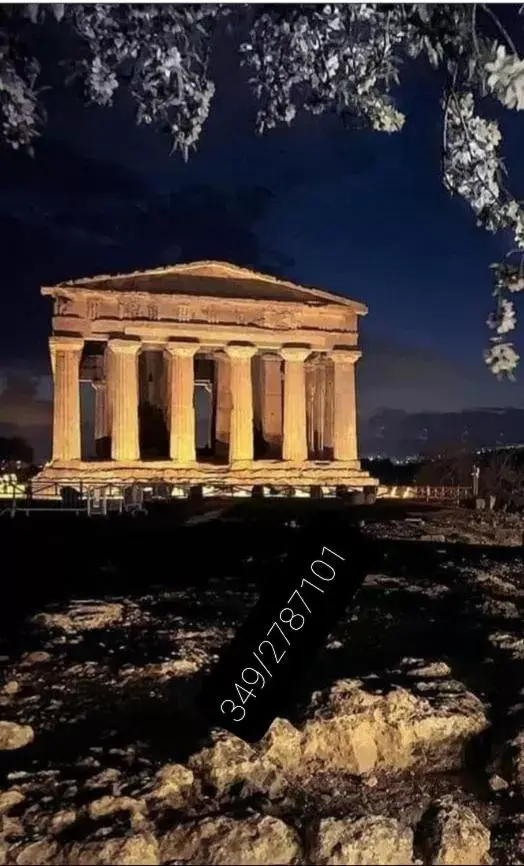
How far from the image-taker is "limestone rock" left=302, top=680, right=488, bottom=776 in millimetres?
4848

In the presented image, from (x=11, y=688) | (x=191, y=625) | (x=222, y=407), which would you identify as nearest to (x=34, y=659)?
(x=11, y=688)

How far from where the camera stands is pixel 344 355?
29828 millimetres

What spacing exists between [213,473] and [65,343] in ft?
21.6

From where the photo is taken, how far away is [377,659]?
5.98 m

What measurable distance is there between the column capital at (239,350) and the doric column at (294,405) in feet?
3.98

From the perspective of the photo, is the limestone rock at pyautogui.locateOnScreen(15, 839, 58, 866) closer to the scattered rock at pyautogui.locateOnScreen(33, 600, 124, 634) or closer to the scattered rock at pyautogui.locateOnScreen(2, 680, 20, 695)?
the scattered rock at pyautogui.locateOnScreen(2, 680, 20, 695)

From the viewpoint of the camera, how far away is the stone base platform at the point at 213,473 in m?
25.6

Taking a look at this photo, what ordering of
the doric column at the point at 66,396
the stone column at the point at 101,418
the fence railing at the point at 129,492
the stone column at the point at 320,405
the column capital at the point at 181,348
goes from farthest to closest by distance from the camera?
the stone column at the point at 320,405 < the stone column at the point at 101,418 < the column capital at the point at 181,348 < the doric column at the point at 66,396 < the fence railing at the point at 129,492

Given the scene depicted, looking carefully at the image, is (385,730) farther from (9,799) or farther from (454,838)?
(9,799)

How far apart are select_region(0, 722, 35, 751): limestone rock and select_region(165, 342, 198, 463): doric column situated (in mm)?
22669

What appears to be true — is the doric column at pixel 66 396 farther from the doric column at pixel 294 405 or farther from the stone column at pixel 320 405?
the stone column at pixel 320 405

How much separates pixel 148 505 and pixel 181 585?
9.33m

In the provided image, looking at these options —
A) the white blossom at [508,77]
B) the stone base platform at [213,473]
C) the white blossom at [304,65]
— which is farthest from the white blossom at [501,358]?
the stone base platform at [213,473]

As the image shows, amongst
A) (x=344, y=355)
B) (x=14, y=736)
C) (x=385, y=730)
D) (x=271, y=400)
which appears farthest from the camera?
(x=271, y=400)
